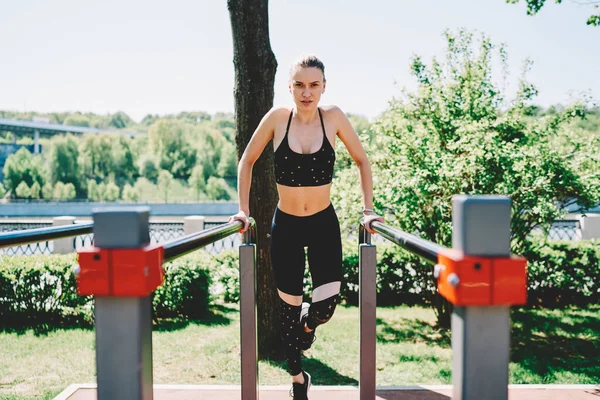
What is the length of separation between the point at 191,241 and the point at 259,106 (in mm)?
3873

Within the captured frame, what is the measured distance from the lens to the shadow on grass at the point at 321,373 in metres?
4.80

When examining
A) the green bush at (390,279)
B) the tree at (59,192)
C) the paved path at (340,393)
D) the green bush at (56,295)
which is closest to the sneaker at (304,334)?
the paved path at (340,393)

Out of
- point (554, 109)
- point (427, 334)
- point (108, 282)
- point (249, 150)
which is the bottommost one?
point (427, 334)

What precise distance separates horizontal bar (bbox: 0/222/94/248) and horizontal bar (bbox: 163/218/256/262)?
0.93 ft

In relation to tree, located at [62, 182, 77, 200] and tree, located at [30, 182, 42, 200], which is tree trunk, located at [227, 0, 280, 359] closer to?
tree, located at [30, 182, 42, 200]

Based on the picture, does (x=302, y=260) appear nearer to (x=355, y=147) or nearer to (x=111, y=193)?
(x=355, y=147)

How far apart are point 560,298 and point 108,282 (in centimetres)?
872

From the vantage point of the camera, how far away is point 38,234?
6.79 feet

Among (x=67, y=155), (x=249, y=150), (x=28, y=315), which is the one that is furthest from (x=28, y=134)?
(x=249, y=150)

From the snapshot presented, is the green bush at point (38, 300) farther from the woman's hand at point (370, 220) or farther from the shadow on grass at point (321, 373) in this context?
the woman's hand at point (370, 220)

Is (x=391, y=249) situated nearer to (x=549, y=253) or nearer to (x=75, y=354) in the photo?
(x=549, y=253)

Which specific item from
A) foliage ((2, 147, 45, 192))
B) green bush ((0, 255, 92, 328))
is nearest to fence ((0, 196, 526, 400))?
green bush ((0, 255, 92, 328))

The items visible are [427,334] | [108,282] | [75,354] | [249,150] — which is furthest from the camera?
[427,334]

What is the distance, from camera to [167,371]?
503 centimetres
